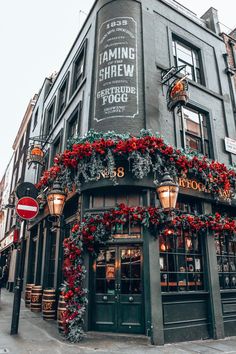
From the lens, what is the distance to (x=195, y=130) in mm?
11320

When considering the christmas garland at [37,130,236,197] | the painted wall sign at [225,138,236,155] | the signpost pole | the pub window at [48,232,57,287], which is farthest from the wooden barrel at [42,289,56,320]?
the painted wall sign at [225,138,236,155]

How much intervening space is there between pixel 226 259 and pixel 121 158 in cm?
531

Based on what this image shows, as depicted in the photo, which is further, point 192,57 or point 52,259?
point 192,57

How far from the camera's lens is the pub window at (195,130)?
10.9 m

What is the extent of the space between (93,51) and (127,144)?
5326 millimetres

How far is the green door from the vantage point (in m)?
7.60

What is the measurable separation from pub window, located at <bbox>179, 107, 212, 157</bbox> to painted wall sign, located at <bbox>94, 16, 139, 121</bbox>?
7.69 ft

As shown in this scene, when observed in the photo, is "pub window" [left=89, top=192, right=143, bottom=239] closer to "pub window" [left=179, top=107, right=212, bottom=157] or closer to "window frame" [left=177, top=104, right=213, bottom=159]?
"window frame" [left=177, top=104, right=213, bottom=159]

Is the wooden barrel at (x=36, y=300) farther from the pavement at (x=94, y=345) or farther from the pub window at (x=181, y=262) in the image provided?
the pub window at (x=181, y=262)

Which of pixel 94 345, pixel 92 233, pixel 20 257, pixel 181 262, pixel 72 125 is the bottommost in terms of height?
pixel 94 345

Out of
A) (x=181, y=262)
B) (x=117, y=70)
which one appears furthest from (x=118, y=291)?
(x=117, y=70)

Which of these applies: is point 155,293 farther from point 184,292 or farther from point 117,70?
point 117,70

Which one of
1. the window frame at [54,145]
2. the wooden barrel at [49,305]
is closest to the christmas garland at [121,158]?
the wooden barrel at [49,305]

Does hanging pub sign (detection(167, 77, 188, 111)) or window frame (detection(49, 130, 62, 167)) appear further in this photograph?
window frame (detection(49, 130, 62, 167))
